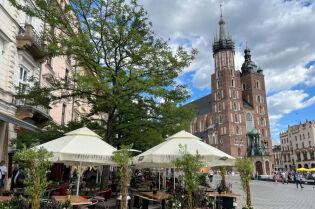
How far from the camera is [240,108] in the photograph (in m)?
71.3

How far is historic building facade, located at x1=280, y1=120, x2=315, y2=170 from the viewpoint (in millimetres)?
67688

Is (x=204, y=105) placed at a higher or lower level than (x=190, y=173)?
higher

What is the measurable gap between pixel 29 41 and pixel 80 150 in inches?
364

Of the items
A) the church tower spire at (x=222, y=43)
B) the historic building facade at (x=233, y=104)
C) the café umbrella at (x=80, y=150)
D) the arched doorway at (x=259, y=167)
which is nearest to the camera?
the café umbrella at (x=80, y=150)

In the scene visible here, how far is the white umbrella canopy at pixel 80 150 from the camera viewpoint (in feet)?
21.7

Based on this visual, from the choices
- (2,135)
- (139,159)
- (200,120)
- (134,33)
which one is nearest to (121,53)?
(134,33)

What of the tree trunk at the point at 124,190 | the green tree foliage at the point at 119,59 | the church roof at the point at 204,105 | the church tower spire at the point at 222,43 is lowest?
the tree trunk at the point at 124,190

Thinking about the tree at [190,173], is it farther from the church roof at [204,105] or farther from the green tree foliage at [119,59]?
the church roof at [204,105]

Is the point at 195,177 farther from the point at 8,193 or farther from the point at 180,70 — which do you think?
the point at 180,70

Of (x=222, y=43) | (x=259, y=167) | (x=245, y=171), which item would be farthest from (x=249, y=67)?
(x=245, y=171)

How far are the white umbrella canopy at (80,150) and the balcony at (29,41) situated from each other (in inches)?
321

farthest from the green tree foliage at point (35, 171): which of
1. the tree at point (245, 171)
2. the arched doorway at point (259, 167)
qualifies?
the arched doorway at point (259, 167)

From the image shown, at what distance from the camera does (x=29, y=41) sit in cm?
1328

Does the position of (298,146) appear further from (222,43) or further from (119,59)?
(119,59)
